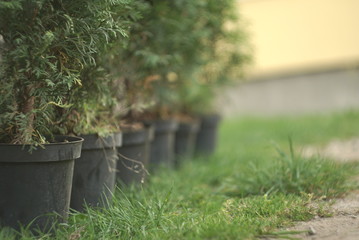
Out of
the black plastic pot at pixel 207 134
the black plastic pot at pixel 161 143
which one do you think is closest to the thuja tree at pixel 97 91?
the black plastic pot at pixel 161 143

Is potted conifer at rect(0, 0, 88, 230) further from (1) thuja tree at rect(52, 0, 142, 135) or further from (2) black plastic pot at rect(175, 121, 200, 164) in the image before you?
(2) black plastic pot at rect(175, 121, 200, 164)

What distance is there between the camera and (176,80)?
4598 mm

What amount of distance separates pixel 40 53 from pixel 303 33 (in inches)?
284

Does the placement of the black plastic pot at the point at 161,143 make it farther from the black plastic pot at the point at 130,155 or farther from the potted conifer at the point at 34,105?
the potted conifer at the point at 34,105

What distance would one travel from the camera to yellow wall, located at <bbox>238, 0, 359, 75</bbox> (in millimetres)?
8570

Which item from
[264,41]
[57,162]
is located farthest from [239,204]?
[264,41]

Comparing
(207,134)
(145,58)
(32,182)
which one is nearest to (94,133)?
(32,182)

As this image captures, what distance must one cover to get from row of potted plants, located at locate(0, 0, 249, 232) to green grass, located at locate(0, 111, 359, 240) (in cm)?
19

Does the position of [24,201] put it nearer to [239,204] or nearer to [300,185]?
[239,204]

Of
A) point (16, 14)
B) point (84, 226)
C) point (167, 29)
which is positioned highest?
point (167, 29)

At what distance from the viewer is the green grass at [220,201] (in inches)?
97.2

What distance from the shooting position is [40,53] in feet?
8.00

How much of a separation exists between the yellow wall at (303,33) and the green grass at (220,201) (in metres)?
4.56

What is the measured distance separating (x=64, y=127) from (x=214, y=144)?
2716mm
